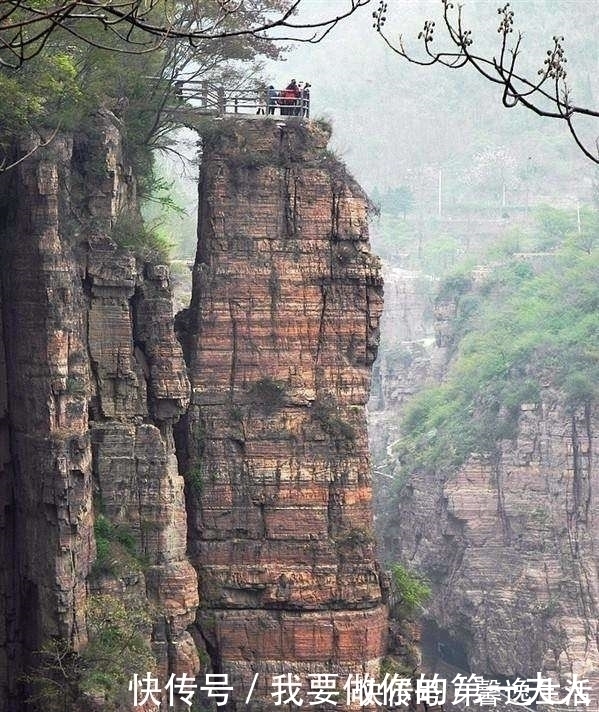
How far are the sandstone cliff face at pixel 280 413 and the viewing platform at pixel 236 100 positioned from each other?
0.75m

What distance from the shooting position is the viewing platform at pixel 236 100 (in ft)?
137

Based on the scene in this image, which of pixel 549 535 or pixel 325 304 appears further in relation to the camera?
pixel 549 535

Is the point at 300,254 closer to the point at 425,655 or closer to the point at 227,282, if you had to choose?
the point at 227,282

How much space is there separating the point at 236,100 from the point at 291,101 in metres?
1.17

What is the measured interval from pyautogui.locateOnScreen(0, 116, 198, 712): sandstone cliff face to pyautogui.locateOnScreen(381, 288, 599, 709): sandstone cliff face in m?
32.4

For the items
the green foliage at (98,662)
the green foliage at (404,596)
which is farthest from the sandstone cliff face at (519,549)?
the green foliage at (98,662)

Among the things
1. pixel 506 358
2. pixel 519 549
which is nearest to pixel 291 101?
pixel 519 549

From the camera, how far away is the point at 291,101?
4225 cm

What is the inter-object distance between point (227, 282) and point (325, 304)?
6.73ft

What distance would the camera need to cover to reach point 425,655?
235 ft

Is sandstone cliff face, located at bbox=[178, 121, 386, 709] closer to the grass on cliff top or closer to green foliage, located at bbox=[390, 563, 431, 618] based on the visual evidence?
green foliage, located at bbox=[390, 563, 431, 618]

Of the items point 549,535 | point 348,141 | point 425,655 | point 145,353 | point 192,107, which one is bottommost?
point 425,655

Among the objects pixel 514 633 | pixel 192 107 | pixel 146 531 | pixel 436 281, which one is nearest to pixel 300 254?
pixel 192 107

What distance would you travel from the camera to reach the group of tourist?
42.0 m
